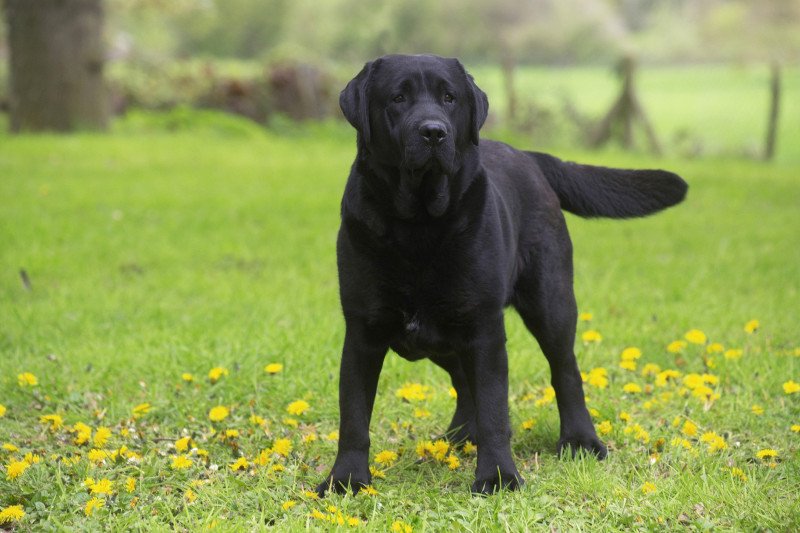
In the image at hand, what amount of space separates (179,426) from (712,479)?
2.10 m

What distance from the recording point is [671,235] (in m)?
8.44

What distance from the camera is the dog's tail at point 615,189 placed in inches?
155

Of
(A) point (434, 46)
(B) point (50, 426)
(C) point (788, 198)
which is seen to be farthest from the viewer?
(A) point (434, 46)

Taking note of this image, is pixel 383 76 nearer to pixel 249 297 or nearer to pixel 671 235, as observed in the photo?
pixel 249 297

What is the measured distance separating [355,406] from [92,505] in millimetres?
910

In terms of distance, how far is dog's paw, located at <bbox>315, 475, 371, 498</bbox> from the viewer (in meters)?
3.28

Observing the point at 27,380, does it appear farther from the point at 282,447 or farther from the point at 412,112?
the point at 412,112

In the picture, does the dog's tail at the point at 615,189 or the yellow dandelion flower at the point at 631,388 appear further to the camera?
the yellow dandelion flower at the point at 631,388

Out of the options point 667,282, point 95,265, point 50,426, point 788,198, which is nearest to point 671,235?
point 667,282

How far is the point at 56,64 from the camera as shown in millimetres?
12805

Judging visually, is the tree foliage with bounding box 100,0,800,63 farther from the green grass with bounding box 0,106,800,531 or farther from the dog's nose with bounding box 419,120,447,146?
the dog's nose with bounding box 419,120,447,146

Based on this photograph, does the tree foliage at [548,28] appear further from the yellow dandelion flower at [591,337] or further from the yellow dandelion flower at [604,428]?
the yellow dandelion flower at [604,428]

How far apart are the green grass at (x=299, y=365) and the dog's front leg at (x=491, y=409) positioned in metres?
0.10

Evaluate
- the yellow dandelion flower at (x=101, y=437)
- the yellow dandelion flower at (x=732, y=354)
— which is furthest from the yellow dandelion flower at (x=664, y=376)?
the yellow dandelion flower at (x=101, y=437)
